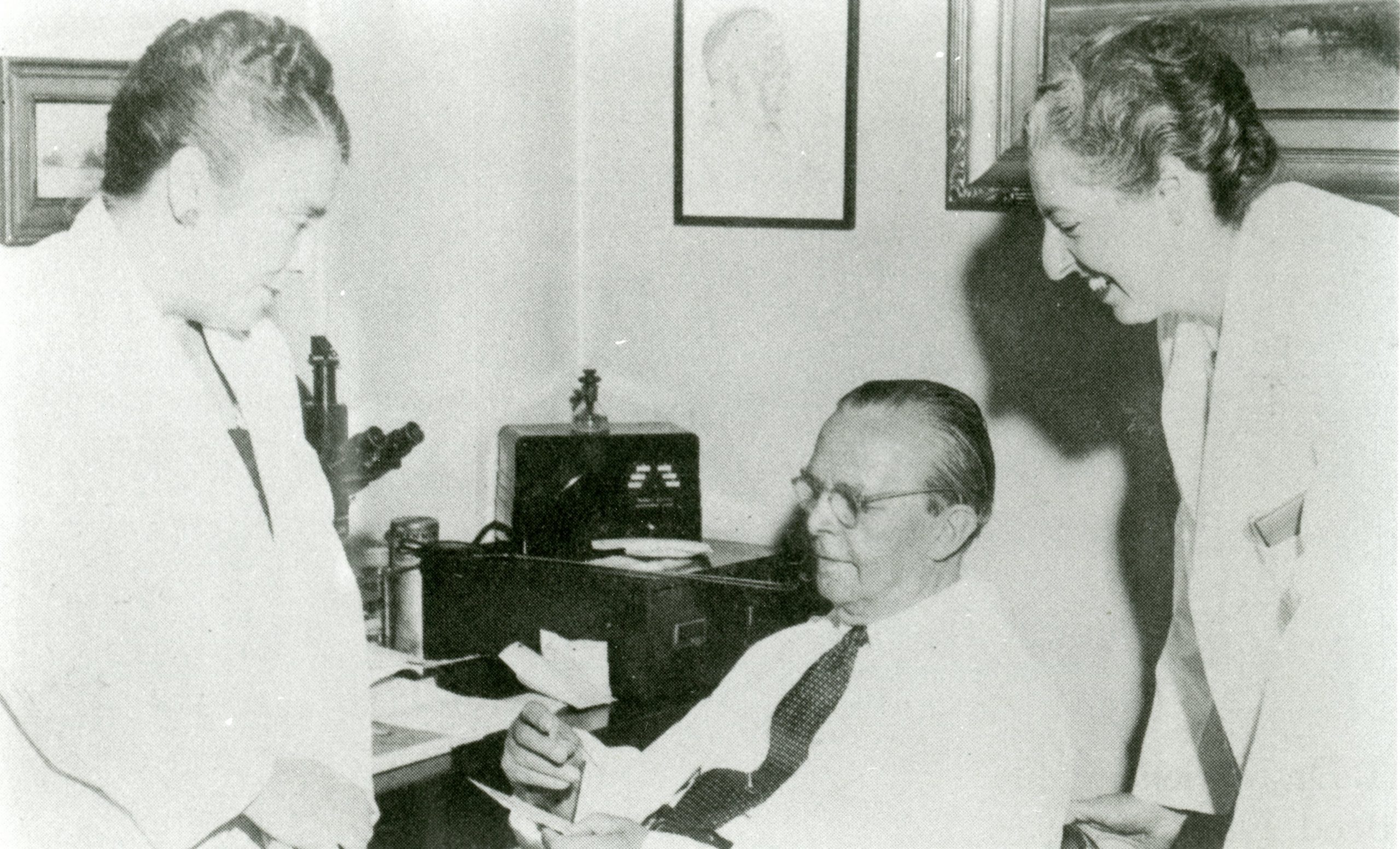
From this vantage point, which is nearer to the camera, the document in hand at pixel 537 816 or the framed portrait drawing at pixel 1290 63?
the document in hand at pixel 537 816

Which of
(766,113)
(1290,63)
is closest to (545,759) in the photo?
(766,113)

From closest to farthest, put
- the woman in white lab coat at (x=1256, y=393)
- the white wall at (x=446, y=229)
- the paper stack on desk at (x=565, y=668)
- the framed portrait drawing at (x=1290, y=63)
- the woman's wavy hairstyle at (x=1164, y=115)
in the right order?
the woman in white lab coat at (x=1256, y=393), the woman's wavy hairstyle at (x=1164, y=115), the framed portrait drawing at (x=1290, y=63), the paper stack on desk at (x=565, y=668), the white wall at (x=446, y=229)

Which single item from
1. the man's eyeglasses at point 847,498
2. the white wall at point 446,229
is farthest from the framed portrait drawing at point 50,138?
the man's eyeglasses at point 847,498

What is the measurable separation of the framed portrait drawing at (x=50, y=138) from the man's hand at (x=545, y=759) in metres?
1.19

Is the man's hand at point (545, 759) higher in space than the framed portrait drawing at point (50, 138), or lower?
lower

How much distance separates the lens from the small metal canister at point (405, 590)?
279cm

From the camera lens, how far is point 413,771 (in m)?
2.12

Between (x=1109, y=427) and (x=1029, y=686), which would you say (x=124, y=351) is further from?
(x=1109, y=427)

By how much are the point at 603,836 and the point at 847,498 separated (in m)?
0.55

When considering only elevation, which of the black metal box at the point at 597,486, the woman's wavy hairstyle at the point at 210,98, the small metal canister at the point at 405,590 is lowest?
the small metal canister at the point at 405,590

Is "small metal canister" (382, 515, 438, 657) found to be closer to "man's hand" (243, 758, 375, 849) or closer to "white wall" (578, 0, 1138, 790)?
"white wall" (578, 0, 1138, 790)

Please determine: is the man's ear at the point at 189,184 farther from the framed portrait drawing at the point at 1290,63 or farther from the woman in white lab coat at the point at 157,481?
the framed portrait drawing at the point at 1290,63

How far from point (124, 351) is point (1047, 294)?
1667mm

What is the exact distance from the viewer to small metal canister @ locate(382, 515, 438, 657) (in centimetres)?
279
